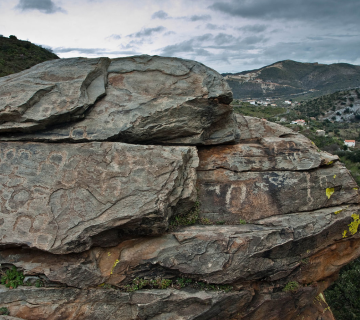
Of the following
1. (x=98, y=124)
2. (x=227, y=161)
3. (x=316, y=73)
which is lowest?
(x=227, y=161)

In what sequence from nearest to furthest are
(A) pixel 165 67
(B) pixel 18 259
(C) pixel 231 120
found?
(B) pixel 18 259 → (A) pixel 165 67 → (C) pixel 231 120

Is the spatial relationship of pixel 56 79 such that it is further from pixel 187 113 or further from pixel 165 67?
pixel 187 113

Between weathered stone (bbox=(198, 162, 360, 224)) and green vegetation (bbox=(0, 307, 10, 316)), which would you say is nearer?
green vegetation (bbox=(0, 307, 10, 316))

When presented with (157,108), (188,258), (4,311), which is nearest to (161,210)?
(188,258)

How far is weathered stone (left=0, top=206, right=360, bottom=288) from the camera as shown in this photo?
6.84m

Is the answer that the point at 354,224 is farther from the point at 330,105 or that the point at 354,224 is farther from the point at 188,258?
the point at 330,105

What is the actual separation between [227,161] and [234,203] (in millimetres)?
1374

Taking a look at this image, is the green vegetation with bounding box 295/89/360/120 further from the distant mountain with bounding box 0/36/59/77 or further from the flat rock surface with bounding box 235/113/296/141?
the flat rock surface with bounding box 235/113/296/141

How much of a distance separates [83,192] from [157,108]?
307 centimetres

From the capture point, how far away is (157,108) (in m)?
8.08

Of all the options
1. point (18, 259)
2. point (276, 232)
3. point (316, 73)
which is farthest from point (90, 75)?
point (316, 73)

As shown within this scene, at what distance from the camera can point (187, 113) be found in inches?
328

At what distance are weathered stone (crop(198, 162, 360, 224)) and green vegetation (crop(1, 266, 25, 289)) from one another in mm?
4886

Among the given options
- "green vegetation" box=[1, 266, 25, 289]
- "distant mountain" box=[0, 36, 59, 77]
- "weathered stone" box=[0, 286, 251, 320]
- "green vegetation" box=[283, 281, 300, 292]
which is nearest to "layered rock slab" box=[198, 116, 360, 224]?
"green vegetation" box=[283, 281, 300, 292]
